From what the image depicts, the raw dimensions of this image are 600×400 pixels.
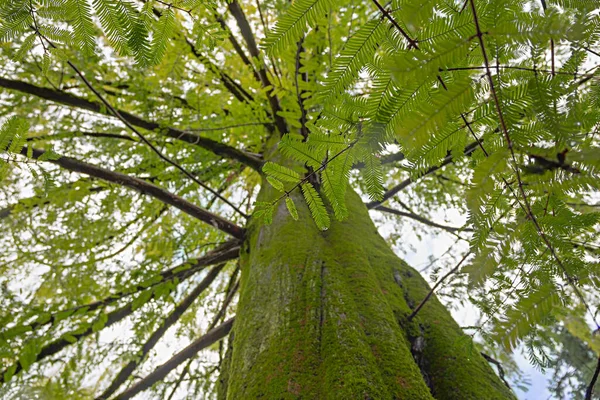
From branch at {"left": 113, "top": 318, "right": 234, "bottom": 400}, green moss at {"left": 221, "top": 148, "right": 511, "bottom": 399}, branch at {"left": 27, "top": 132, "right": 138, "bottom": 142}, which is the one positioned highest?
branch at {"left": 27, "top": 132, "right": 138, "bottom": 142}

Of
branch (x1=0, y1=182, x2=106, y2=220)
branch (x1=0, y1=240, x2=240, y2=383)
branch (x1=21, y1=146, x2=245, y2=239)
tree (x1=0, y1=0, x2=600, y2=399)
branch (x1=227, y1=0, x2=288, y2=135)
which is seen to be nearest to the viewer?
tree (x1=0, y1=0, x2=600, y2=399)

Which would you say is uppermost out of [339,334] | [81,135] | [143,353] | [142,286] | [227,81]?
[227,81]

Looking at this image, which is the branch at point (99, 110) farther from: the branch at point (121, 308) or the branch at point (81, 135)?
the branch at point (121, 308)

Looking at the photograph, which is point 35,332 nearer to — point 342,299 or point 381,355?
point 342,299

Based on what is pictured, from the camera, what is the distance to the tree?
1.78ft

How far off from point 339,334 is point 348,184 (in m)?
0.70

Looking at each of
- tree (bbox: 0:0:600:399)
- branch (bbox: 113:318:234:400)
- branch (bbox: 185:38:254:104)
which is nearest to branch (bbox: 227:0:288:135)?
tree (bbox: 0:0:600:399)

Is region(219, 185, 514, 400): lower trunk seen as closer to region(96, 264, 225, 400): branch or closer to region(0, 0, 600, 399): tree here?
region(0, 0, 600, 399): tree

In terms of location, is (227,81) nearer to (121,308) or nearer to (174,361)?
(121,308)

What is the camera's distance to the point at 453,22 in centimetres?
55

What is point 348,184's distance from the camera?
148 centimetres

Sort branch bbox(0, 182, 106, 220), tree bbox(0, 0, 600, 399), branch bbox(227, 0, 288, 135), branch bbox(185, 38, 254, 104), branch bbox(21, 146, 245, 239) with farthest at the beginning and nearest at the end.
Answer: branch bbox(185, 38, 254, 104), branch bbox(0, 182, 106, 220), branch bbox(227, 0, 288, 135), branch bbox(21, 146, 245, 239), tree bbox(0, 0, 600, 399)

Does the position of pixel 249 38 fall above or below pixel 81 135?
below

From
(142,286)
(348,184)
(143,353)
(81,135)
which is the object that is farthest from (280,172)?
(81,135)
